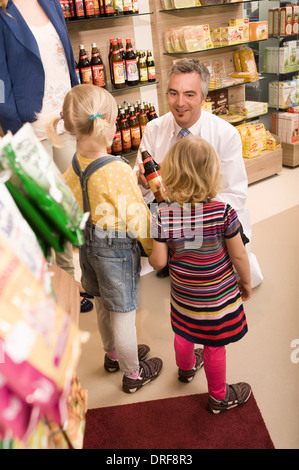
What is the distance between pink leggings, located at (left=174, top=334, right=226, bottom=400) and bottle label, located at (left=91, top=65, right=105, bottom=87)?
2386 millimetres

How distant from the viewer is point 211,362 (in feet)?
5.91

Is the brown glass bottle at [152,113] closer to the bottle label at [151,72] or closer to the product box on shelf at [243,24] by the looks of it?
the bottle label at [151,72]

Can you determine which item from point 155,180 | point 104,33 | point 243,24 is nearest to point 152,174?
point 155,180

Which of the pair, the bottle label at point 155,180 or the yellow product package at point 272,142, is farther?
the yellow product package at point 272,142

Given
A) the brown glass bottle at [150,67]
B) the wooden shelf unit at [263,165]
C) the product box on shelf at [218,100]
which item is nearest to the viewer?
the brown glass bottle at [150,67]

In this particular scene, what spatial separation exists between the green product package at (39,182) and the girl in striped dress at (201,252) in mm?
857

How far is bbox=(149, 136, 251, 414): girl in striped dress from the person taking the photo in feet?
5.00

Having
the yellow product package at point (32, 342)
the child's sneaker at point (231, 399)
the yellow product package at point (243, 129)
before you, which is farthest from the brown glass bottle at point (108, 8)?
the yellow product package at point (32, 342)

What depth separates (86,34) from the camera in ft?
11.4

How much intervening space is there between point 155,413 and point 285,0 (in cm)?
450

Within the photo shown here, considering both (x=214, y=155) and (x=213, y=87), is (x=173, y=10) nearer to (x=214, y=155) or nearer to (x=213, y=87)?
(x=213, y=87)

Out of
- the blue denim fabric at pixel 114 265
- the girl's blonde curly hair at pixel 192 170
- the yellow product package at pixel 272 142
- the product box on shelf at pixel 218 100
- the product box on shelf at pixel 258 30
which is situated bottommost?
the yellow product package at pixel 272 142

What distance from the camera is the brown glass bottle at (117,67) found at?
348 centimetres
